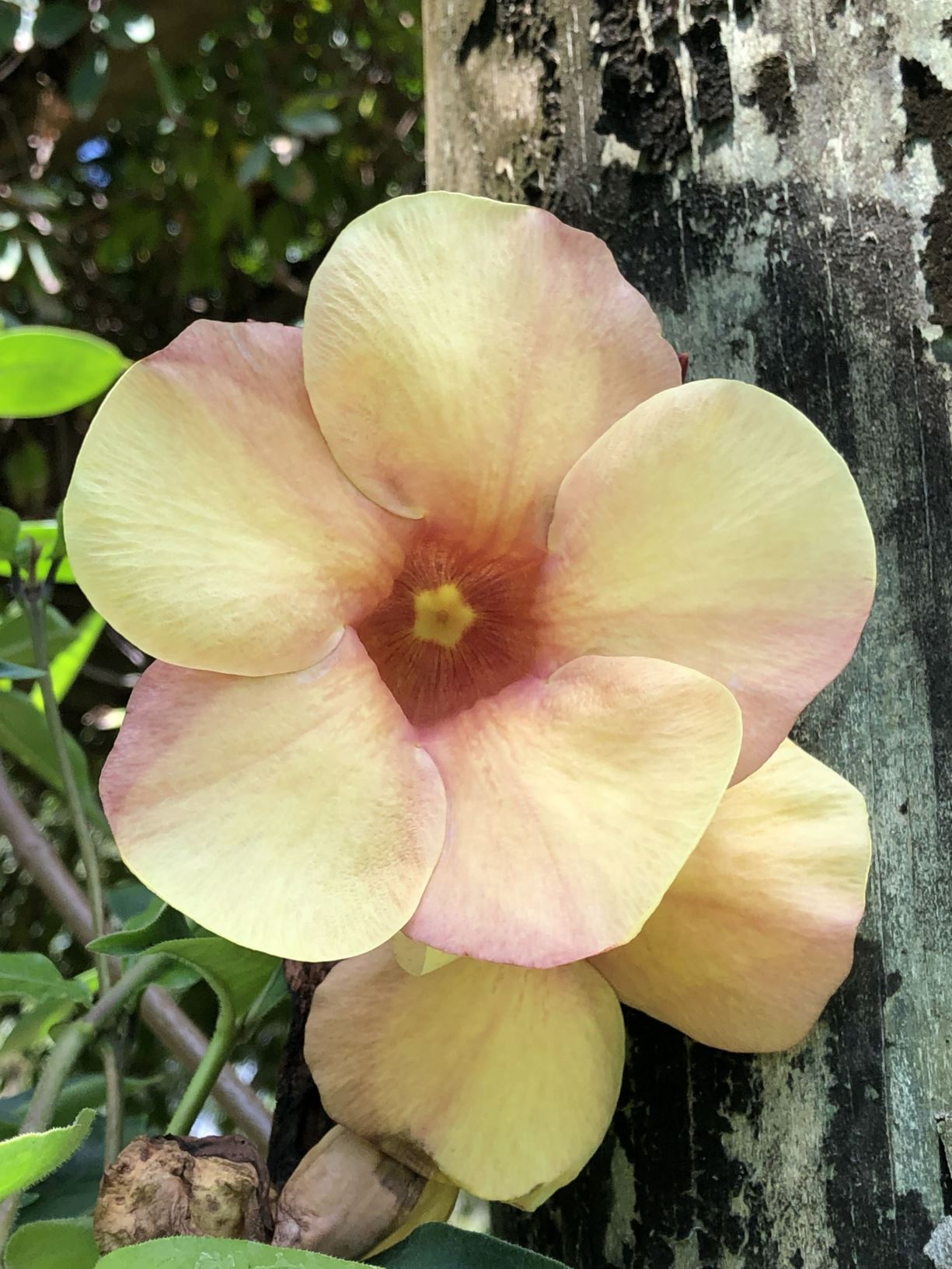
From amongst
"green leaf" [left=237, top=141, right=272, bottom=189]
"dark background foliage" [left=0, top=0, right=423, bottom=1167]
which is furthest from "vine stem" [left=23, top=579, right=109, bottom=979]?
"green leaf" [left=237, top=141, right=272, bottom=189]

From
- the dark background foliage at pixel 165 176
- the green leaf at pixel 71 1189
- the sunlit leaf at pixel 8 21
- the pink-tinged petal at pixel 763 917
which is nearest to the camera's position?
the pink-tinged petal at pixel 763 917

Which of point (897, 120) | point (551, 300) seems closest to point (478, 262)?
point (551, 300)

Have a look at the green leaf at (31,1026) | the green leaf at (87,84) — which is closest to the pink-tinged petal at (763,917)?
the green leaf at (31,1026)

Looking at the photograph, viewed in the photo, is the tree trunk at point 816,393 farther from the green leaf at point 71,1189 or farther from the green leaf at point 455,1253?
the green leaf at point 71,1189

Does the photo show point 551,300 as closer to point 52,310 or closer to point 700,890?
point 700,890

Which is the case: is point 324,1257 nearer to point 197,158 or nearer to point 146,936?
point 146,936

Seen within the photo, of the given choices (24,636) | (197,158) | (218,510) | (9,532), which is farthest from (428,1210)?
(197,158)
